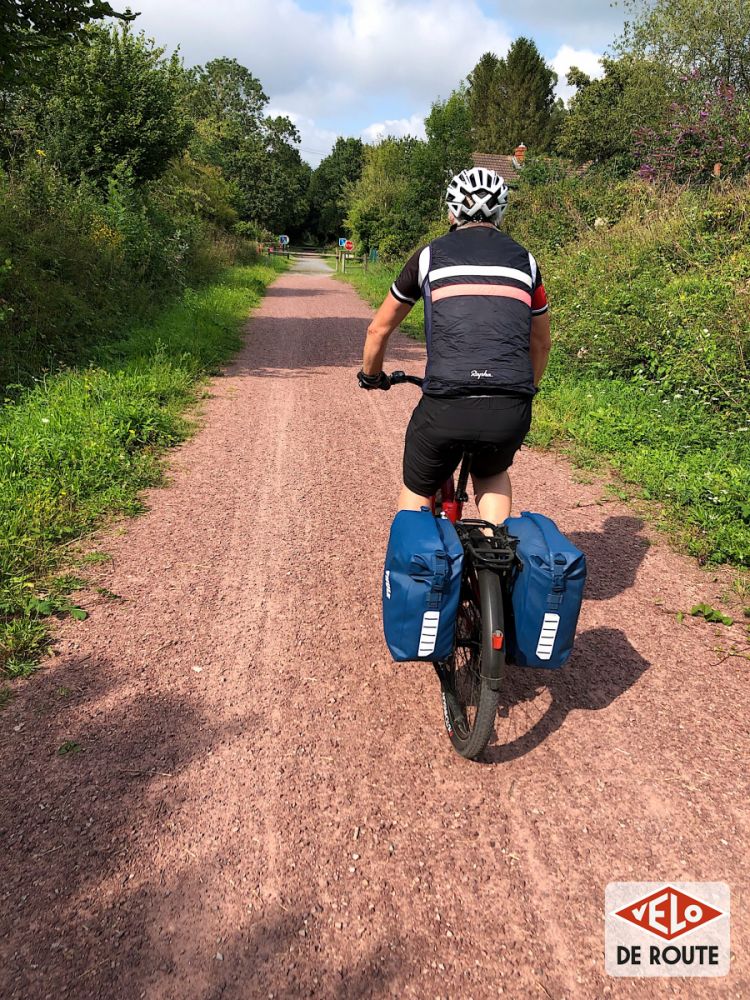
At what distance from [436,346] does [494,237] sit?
511mm

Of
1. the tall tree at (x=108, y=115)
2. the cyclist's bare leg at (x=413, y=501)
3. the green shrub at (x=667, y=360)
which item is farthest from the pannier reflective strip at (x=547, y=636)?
the tall tree at (x=108, y=115)

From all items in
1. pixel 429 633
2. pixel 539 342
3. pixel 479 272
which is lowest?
pixel 429 633

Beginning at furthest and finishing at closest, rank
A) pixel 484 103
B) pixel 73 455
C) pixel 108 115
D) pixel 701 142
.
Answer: pixel 484 103
pixel 108 115
pixel 701 142
pixel 73 455

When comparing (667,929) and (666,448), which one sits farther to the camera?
(666,448)

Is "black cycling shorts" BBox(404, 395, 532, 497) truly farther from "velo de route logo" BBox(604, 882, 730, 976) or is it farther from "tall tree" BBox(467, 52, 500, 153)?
"tall tree" BBox(467, 52, 500, 153)

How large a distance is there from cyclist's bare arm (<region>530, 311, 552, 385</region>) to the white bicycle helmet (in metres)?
0.47

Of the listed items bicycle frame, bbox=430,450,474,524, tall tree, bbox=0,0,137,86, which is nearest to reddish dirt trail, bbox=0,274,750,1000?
bicycle frame, bbox=430,450,474,524

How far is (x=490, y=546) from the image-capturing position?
105 inches

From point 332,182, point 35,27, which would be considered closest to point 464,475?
point 35,27

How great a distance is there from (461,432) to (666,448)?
428 cm

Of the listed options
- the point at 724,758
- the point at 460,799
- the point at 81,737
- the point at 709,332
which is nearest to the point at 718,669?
the point at 724,758

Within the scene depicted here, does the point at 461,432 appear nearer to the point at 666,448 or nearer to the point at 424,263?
the point at 424,263

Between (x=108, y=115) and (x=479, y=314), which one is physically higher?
(x=108, y=115)

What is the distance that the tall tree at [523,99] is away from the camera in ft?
177
